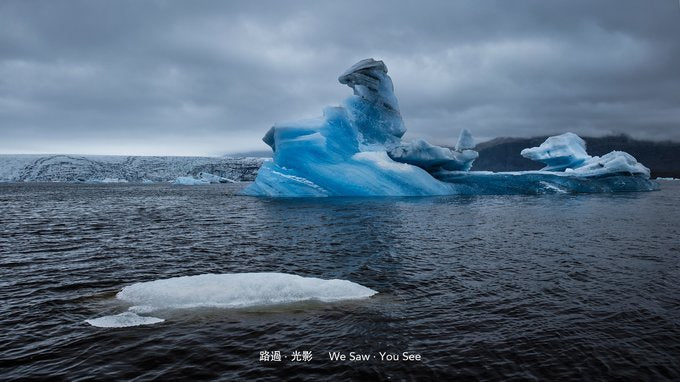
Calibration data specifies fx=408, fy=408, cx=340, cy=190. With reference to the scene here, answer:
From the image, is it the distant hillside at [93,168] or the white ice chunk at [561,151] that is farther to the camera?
the distant hillside at [93,168]

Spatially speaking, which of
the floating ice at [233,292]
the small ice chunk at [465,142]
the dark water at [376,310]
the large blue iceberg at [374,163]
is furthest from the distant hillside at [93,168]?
the floating ice at [233,292]

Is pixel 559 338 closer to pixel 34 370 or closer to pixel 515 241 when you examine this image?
pixel 34 370

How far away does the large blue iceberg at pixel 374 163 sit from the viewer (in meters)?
36.8

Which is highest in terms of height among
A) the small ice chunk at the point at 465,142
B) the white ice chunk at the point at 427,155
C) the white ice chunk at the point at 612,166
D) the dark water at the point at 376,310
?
the small ice chunk at the point at 465,142

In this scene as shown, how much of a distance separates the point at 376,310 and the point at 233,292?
2.95 m

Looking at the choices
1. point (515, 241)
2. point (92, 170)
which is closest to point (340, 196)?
point (515, 241)

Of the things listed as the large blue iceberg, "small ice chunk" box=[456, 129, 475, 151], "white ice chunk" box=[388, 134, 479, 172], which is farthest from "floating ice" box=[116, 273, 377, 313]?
"small ice chunk" box=[456, 129, 475, 151]

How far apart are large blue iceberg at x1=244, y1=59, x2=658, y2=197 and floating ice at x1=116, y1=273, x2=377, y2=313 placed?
27.5 metres

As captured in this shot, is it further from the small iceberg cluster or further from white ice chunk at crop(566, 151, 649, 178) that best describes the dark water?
white ice chunk at crop(566, 151, 649, 178)

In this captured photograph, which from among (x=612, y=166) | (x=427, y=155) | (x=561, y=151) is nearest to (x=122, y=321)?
(x=427, y=155)

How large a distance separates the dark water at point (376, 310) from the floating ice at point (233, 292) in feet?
1.18

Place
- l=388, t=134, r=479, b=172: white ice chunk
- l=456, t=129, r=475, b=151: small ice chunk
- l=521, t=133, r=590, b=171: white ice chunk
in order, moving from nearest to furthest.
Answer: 1. l=388, t=134, r=479, b=172: white ice chunk
2. l=456, t=129, r=475, b=151: small ice chunk
3. l=521, t=133, r=590, b=171: white ice chunk

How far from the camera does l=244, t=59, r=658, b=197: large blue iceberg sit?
3684 centimetres

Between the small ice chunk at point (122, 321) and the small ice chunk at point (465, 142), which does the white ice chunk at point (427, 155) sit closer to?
the small ice chunk at point (465, 142)
